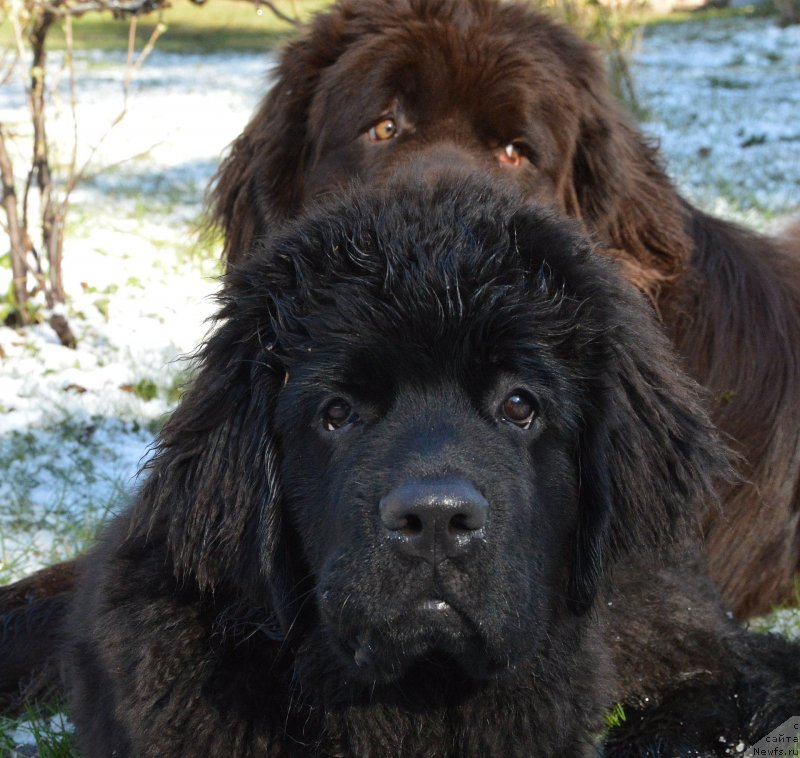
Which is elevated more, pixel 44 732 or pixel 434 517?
pixel 434 517

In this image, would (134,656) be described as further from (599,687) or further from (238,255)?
(238,255)

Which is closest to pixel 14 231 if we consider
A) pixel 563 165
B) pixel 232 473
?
pixel 563 165

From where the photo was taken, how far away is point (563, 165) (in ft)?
14.0

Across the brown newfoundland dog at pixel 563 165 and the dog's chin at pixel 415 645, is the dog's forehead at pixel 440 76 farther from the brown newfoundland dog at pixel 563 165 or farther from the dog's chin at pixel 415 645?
the dog's chin at pixel 415 645

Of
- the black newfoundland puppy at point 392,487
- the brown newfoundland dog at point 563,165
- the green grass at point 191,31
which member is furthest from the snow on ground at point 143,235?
the green grass at point 191,31

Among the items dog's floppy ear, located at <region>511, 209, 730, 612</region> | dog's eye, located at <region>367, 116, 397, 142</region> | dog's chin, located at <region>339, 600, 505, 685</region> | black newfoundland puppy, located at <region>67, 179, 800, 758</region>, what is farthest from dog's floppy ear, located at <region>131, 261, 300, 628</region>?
dog's eye, located at <region>367, 116, 397, 142</region>

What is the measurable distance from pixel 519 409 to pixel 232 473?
63 centimetres

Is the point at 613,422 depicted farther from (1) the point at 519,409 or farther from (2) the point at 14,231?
(2) the point at 14,231

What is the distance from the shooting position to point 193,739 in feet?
8.25

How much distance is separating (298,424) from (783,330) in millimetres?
2435

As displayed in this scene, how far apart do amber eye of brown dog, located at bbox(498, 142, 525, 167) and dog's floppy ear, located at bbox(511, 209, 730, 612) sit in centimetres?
157

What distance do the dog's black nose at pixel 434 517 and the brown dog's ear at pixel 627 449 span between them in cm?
48

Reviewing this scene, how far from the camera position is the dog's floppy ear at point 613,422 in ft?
8.30

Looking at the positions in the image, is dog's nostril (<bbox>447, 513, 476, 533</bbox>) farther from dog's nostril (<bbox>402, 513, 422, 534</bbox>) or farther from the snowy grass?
the snowy grass
